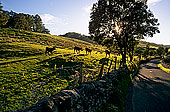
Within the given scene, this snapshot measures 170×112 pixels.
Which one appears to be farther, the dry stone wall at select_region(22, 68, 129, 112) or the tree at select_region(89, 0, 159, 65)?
the tree at select_region(89, 0, 159, 65)

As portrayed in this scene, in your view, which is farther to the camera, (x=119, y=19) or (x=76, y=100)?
(x=119, y=19)

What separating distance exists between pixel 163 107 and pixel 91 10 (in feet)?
70.2

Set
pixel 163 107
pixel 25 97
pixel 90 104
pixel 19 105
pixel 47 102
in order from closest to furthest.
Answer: pixel 47 102, pixel 90 104, pixel 19 105, pixel 25 97, pixel 163 107

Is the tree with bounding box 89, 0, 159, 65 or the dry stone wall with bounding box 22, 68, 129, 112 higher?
the tree with bounding box 89, 0, 159, 65

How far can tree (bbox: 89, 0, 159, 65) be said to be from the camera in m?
21.7

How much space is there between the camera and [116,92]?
10078 millimetres

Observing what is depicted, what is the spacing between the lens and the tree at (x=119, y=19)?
854 inches

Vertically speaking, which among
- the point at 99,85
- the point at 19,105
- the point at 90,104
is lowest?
the point at 19,105

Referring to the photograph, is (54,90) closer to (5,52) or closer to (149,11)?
(5,52)

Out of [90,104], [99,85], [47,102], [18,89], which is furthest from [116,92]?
[18,89]

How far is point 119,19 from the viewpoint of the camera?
23812mm

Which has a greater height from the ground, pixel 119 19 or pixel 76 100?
pixel 119 19

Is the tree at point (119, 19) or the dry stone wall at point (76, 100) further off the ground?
the tree at point (119, 19)

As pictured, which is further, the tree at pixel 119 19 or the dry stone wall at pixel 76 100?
the tree at pixel 119 19
